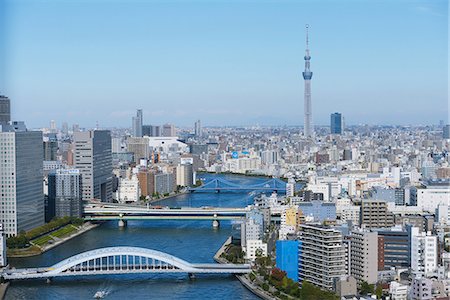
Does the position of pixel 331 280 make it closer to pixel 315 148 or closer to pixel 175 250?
pixel 175 250

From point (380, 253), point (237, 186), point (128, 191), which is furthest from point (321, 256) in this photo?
point (237, 186)

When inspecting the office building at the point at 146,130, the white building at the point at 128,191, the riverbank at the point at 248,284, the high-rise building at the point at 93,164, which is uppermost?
the office building at the point at 146,130

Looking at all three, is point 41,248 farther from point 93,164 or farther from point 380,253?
point 93,164

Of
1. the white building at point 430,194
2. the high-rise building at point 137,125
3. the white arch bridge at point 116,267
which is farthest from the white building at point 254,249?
the high-rise building at point 137,125

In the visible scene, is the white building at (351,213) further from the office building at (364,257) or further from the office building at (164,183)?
the office building at (164,183)

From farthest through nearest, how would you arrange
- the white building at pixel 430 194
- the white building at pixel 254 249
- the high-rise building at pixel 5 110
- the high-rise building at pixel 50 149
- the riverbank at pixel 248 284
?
the high-rise building at pixel 50 149 < the white building at pixel 430 194 < the white building at pixel 254 249 < the high-rise building at pixel 5 110 < the riverbank at pixel 248 284

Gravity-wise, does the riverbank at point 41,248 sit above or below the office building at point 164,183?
below

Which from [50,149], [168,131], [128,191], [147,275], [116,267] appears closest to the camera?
[147,275]
